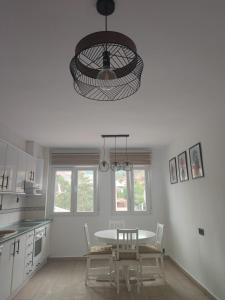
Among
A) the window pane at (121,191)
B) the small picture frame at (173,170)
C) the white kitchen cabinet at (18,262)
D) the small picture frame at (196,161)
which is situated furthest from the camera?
the window pane at (121,191)

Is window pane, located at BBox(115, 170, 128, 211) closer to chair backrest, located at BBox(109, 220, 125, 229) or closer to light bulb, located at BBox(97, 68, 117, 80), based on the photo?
chair backrest, located at BBox(109, 220, 125, 229)

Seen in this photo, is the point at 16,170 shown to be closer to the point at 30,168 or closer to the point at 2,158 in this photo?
the point at 2,158

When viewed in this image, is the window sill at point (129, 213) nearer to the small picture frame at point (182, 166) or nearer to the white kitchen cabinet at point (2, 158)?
the small picture frame at point (182, 166)

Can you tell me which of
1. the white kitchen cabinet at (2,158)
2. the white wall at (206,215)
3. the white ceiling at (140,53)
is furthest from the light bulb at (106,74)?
the white kitchen cabinet at (2,158)

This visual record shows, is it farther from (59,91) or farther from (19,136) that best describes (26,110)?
(19,136)

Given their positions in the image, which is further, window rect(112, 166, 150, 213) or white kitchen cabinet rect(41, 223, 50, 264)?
window rect(112, 166, 150, 213)

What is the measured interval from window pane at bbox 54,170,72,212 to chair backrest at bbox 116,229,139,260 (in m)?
2.08

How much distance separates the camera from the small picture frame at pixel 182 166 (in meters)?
3.78

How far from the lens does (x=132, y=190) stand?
5.12 m

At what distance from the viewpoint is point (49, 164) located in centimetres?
507

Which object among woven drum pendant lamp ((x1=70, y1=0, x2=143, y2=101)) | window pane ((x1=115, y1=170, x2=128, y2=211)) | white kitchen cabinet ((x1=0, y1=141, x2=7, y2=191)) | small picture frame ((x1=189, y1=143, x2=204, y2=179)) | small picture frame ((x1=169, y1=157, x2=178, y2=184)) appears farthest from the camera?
window pane ((x1=115, y1=170, x2=128, y2=211))

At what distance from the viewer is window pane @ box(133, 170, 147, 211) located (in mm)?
5082

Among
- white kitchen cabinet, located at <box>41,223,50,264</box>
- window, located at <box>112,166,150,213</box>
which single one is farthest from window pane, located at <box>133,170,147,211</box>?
white kitchen cabinet, located at <box>41,223,50,264</box>

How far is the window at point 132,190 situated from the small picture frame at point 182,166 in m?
1.26
